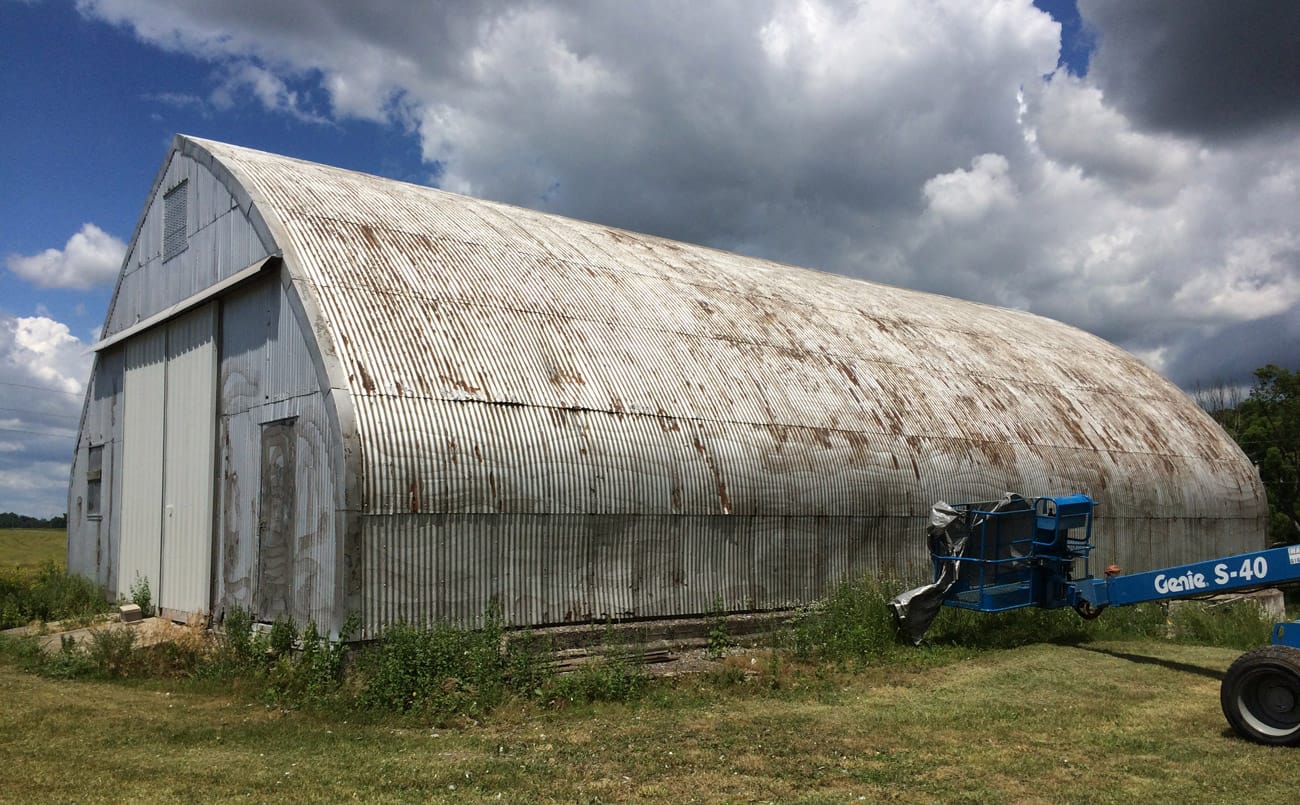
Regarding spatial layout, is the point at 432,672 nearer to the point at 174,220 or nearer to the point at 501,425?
the point at 501,425

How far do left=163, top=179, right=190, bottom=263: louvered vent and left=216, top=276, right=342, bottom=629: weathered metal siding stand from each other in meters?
2.96

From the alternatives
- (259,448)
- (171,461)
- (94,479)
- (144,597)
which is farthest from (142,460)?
(259,448)

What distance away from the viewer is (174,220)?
61.7ft

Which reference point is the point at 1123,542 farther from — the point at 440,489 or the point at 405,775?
the point at 405,775

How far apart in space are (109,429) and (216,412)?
6039 millimetres

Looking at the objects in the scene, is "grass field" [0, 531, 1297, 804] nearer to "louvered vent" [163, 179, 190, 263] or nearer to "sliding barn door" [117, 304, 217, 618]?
"sliding barn door" [117, 304, 217, 618]

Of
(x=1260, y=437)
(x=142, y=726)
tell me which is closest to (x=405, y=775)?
(x=142, y=726)

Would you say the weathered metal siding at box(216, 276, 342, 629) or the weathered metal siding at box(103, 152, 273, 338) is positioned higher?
the weathered metal siding at box(103, 152, 273, 338)

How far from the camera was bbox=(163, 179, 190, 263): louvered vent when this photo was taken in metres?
18.5

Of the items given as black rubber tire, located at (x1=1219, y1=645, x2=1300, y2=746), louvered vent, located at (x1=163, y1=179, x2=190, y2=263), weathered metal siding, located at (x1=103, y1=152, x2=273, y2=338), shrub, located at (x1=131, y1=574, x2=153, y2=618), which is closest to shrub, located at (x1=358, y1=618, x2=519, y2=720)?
weathered metal siding, located at (x1=103, y1=152, x2=273, y2=338)

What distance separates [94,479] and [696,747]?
16.4 metres

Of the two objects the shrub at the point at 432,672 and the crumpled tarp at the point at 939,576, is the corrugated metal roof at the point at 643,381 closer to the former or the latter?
the shrub at the point at 432,672

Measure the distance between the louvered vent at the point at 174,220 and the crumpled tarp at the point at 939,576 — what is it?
13586 mm

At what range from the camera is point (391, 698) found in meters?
11.5
